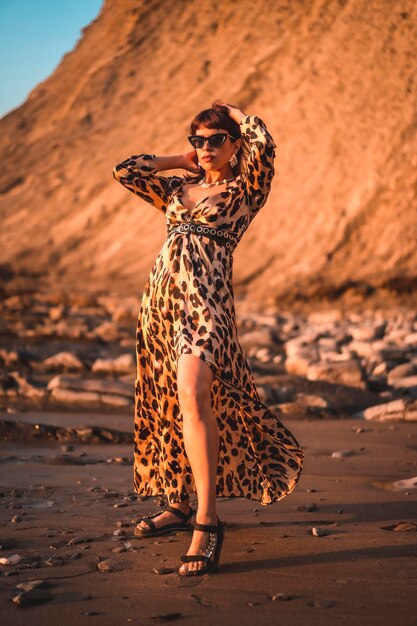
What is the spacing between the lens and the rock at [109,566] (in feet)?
10.4

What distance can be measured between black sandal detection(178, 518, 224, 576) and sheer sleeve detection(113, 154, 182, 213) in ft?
4.74

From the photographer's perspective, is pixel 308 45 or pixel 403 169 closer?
pixel 403 169

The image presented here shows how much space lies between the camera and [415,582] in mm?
2973

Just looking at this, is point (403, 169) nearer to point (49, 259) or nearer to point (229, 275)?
point (49, 259)

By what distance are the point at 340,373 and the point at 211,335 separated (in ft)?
17.5

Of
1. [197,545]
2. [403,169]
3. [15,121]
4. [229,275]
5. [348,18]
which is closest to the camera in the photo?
[197,545]

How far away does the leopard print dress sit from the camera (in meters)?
3.62

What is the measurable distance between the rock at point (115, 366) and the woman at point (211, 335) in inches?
238

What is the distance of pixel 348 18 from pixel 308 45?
1.25 meters

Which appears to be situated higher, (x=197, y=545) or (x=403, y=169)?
(x=403, y=169)

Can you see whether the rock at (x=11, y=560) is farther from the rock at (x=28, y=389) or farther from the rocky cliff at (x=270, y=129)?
the rocky cliff at (x=270, y=129)

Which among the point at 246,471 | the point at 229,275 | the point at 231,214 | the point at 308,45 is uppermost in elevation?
the point at 308,45

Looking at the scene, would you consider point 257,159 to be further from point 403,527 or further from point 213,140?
point 403,527

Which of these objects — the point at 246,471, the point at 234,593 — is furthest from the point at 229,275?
the point at 234,593
